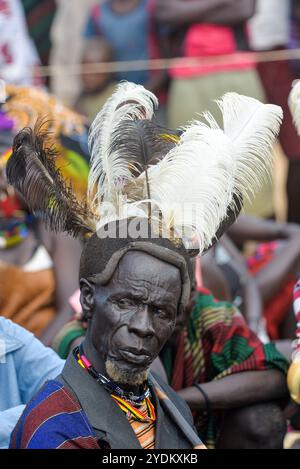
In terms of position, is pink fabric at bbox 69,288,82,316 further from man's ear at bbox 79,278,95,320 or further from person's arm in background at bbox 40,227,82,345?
man's ear at bbox 79,278,95,320

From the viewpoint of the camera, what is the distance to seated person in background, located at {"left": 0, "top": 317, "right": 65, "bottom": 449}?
11.7 feet

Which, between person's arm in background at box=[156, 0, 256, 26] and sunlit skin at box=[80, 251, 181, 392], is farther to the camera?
person's arm in background at box=[156, 0, 256, 26]

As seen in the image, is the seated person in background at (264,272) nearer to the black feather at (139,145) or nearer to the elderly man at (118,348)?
the black feather at (139,145)

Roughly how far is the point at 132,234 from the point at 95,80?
197 inches

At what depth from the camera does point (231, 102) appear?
11.5 feet

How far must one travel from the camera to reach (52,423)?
2.79 m

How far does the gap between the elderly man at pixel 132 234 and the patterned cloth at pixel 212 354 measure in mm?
1035

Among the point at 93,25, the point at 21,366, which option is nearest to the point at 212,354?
the point at 21,366

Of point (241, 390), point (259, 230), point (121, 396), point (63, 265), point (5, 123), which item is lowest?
point (259, 230)

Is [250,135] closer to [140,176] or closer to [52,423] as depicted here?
[140,176]

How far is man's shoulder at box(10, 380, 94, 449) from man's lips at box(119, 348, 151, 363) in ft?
0.66

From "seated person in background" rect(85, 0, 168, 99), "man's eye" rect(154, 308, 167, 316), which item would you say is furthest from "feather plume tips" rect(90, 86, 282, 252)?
"seated person in background" rect(85, 0, 168, 99)
